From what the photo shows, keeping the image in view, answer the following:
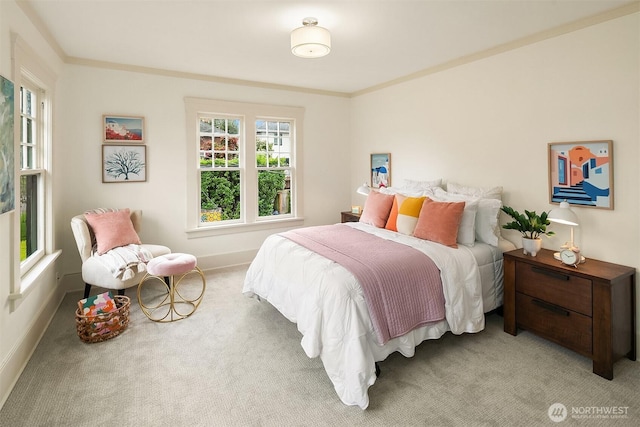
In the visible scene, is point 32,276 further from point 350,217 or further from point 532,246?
point 532,246

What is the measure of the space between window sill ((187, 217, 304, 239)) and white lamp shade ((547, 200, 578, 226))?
338cm

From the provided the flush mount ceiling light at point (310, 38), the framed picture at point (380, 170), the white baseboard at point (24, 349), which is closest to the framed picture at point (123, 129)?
the white baseboard at point (24, 349)

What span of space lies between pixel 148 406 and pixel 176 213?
276 cm

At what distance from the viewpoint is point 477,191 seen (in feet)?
11.7

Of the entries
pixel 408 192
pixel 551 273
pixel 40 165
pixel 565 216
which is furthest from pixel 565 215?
pixel 40 165

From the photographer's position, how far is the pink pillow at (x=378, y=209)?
3938mm

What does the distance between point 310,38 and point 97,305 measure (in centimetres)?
286

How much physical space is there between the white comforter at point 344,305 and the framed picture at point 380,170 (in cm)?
173

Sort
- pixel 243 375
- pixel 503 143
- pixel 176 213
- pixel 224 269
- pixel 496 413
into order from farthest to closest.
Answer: pixel 224 269 → pixel 176 213 → pixel 503 143 → pixel 243 375 → pixel 496 413

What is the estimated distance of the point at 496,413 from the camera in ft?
6.64

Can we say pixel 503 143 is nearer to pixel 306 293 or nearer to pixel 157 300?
pixel 306 293

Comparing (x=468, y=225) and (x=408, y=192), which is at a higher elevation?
(x=408, y=192)

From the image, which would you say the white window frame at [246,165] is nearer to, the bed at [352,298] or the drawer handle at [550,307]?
the bed at [352,298]

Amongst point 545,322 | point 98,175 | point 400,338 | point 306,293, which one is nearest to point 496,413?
point 400,338
